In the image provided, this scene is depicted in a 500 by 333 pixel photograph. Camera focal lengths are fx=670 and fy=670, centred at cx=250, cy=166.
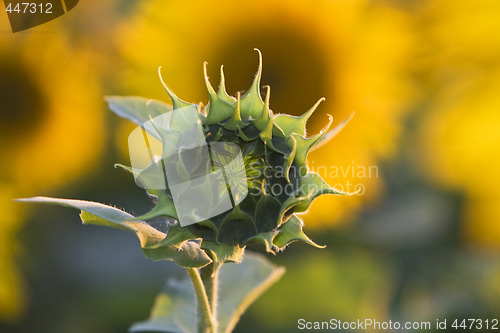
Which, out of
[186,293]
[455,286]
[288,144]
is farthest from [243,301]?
[455,286]

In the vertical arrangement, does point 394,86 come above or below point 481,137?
above

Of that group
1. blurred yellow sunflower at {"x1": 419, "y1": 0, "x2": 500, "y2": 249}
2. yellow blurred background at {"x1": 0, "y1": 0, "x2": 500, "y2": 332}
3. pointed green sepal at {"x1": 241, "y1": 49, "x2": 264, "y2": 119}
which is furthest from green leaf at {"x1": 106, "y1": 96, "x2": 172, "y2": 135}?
blurred yellow sunflower at {"x1": 419, "y1": 0, "x2": 500, "y2": 249}

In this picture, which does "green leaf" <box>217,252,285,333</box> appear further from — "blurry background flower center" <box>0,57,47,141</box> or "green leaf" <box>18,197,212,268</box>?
"blurry background flower center" <box>0,57,47,141</box>

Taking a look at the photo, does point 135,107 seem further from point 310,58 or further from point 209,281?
point 310,58

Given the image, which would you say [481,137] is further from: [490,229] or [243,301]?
[243,301]

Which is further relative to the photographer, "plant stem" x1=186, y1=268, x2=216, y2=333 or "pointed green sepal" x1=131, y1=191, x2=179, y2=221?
"plant stem" x1=186, y1=268, x2=216, y2=333

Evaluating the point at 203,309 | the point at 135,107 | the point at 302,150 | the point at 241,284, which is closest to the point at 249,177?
the point at 302,150

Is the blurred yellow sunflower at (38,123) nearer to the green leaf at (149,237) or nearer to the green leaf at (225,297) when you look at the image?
the green leaf at (225,297)
